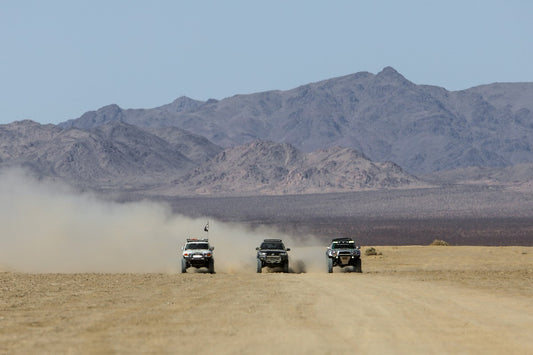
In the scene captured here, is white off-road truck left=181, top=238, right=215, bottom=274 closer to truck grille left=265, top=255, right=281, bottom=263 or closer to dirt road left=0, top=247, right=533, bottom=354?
truck grille left=265, top=255, right=281, bottom=263

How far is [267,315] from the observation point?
2380cm

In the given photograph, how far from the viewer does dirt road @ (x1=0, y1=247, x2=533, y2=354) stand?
58.9 ft

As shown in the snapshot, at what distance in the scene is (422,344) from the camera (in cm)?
1798

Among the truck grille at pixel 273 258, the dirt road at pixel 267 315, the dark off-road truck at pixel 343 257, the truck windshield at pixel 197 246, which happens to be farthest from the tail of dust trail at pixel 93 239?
the dirt road at pixel 267 315

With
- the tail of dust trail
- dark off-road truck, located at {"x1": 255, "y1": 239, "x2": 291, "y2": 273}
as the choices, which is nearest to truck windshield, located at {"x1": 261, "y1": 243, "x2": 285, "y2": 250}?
dark off-road truck, located at {"x1": 255, "y1": 239, "x2": 291, "y2": 273}

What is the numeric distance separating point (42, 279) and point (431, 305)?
20.2 metres

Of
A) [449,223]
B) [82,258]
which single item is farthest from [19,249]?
[449,223]

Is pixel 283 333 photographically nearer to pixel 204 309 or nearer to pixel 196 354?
pixel 196 354

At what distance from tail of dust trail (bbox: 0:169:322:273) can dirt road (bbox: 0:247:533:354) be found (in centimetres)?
1513

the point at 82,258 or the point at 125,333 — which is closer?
the point at 125,333

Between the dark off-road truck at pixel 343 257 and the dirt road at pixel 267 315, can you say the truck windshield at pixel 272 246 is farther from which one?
the dirt road at pixel 267 315

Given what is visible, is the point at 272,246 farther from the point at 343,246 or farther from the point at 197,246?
the point at 197,246

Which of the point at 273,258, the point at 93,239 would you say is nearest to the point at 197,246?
the point at 273,258

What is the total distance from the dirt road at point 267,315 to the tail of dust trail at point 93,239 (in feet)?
49.7
